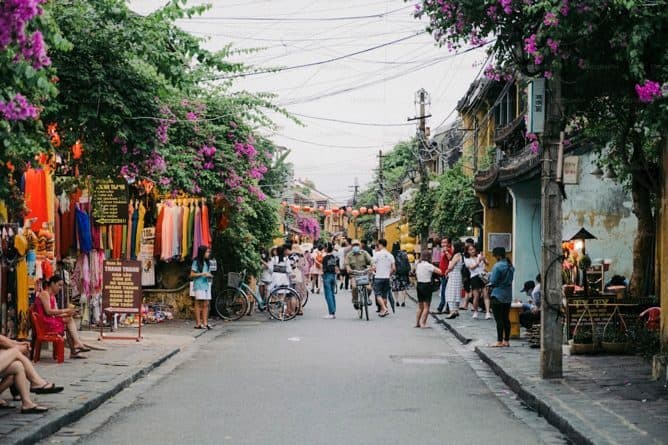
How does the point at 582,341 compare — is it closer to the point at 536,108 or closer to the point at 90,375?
the point at 536,108

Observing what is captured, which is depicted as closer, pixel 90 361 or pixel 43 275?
pixel 90 361

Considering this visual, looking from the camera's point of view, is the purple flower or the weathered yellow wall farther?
the weathered yellow wall

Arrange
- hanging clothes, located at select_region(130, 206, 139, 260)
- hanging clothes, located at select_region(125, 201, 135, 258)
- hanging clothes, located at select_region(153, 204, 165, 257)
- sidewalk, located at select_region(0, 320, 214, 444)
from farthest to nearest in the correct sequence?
hanging clothes, located at select_region(153, 204, 165, 257), hanging clothes, located at select_region(130, 206, 139, 260), hanging clothes, located at select_region(125, 201, 135, 258), sidewalk, located at select_region(0, 320, 214, 444)

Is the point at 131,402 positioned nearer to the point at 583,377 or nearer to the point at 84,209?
the point at 583,377

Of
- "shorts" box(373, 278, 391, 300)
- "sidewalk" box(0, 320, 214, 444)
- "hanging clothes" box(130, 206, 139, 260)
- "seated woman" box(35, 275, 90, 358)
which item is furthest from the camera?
"shorts" box(373, 278, 391, 300)

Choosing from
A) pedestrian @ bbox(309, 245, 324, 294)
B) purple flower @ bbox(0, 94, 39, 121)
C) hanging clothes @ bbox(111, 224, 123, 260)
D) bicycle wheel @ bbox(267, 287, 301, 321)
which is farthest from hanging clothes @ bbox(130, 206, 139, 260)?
pedestrian @ bbox(309, 245, 324, 294)

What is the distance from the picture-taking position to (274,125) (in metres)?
22.3

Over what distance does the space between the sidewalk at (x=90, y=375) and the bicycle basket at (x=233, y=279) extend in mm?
3401

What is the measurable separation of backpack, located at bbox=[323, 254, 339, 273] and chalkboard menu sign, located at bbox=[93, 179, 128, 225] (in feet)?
27.7

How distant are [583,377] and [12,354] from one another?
23.7 feet

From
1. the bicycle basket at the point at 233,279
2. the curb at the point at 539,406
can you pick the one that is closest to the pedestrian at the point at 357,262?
the bicycle basket at the point at 233,279

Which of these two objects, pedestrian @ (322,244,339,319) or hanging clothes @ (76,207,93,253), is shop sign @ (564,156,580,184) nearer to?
hanging clothes @ (76,207,93,253)

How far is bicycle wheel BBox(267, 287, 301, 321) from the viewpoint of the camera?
25297mm

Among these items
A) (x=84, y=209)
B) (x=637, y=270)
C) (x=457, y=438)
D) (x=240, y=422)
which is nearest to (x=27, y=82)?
(x=240, y=422)
